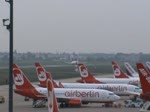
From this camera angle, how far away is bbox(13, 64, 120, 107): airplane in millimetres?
63969

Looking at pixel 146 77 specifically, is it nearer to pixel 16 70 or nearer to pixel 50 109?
pixel 50 109

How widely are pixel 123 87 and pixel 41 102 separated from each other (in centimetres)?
1810

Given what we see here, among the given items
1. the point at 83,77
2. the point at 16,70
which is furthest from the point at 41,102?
the point at 83,77

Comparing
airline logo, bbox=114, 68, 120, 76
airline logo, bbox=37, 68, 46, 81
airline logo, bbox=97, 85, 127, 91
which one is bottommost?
airline logo, bbox=97, 85, 127, 91

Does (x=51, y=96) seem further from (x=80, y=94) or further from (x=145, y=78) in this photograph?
(x=80, y=94)

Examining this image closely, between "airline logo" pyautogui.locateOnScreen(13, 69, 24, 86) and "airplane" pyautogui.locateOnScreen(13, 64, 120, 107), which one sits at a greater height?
"airline logo" pyautogui.locateOnScreen(13, 69, 24, 86)

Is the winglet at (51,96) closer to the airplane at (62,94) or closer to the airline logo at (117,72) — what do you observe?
the airplane at (62,94)

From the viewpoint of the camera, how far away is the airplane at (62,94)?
64.0 m

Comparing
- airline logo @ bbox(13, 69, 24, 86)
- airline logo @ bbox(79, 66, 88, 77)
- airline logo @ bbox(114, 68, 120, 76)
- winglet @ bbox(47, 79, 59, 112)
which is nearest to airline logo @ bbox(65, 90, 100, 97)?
airline logo @ bbox(13, 69, 24, 86)

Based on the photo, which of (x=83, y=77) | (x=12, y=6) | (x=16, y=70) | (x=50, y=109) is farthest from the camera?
(x=83, y=77)

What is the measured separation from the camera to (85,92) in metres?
64.4

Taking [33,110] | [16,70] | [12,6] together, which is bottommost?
[33,110]

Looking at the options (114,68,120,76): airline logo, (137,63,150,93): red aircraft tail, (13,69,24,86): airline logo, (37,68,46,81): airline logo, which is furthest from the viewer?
(114,68,120,76): airline logo

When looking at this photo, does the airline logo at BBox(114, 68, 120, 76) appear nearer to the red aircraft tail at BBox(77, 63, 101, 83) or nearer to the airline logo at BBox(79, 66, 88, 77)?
the red aircraft tail at BBox(77, 63, 101, 83)
